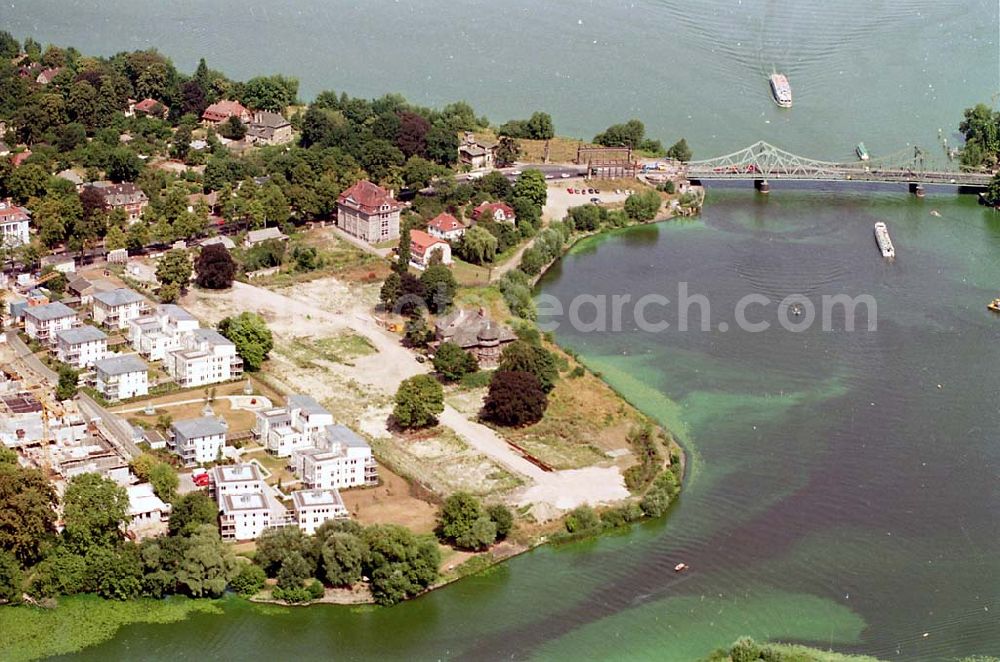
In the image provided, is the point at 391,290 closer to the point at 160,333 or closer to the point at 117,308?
the point at 160,333

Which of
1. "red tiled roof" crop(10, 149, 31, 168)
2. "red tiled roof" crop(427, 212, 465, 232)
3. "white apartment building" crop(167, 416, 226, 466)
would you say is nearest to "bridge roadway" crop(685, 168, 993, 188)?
"red tiled roof" crop(427, 212, 465, 232)

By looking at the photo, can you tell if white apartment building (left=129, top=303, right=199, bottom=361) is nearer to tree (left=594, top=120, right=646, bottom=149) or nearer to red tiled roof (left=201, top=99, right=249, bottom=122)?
red tiled roof (left=201, top=99, right=249, bottom=122)

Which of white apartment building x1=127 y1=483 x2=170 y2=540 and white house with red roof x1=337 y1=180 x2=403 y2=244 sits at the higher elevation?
white house with red roof x1=337 y1=180 x2=403 y2=244

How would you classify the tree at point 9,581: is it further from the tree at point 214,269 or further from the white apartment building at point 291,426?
the tree at point 214,269

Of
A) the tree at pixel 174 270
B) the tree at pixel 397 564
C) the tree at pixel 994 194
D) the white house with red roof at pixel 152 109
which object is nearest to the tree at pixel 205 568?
the tree at pixel 397 564

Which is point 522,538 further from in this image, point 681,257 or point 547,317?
point 681,257

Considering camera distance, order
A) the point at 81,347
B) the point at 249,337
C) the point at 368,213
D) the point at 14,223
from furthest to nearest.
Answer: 1. the point at 368,213
2. the point at 14,223
3. the point at 249,337
4. the point at 81,347

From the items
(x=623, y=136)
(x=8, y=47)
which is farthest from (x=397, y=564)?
(x=8, y=47)
